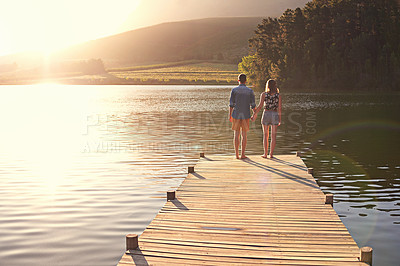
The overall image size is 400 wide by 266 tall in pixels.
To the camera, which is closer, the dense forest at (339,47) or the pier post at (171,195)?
the pier post at (171,195)

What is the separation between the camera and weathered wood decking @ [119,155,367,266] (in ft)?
18.6

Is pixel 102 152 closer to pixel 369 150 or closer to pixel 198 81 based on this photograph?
pixel 369 150

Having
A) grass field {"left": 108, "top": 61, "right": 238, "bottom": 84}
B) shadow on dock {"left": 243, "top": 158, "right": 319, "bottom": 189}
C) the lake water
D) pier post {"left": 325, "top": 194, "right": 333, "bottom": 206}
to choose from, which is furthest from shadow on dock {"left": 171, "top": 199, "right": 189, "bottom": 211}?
grass field {"left": 108, "top": 61, "right": 238, "bottom": 84}

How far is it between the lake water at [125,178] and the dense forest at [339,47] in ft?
189

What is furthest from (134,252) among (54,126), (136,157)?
(54,126)

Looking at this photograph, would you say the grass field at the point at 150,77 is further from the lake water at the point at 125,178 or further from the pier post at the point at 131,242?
the pier post at the point at 131,242

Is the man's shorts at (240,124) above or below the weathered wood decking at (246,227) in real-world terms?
above

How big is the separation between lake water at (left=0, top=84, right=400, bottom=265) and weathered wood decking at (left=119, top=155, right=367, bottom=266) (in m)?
1.10

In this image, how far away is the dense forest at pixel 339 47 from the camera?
269ft

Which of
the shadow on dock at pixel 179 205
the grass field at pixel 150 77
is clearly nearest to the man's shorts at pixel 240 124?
the shadow on dock at pixel 179 205

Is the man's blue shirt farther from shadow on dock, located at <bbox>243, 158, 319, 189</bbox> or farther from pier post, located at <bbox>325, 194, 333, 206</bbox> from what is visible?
pier post, located at <bbox>325, 194, 333, 206</bbox>

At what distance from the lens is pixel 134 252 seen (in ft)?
18.9

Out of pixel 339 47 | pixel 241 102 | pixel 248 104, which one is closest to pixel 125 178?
pixel 241 102

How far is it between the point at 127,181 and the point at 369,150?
11.7 meters
